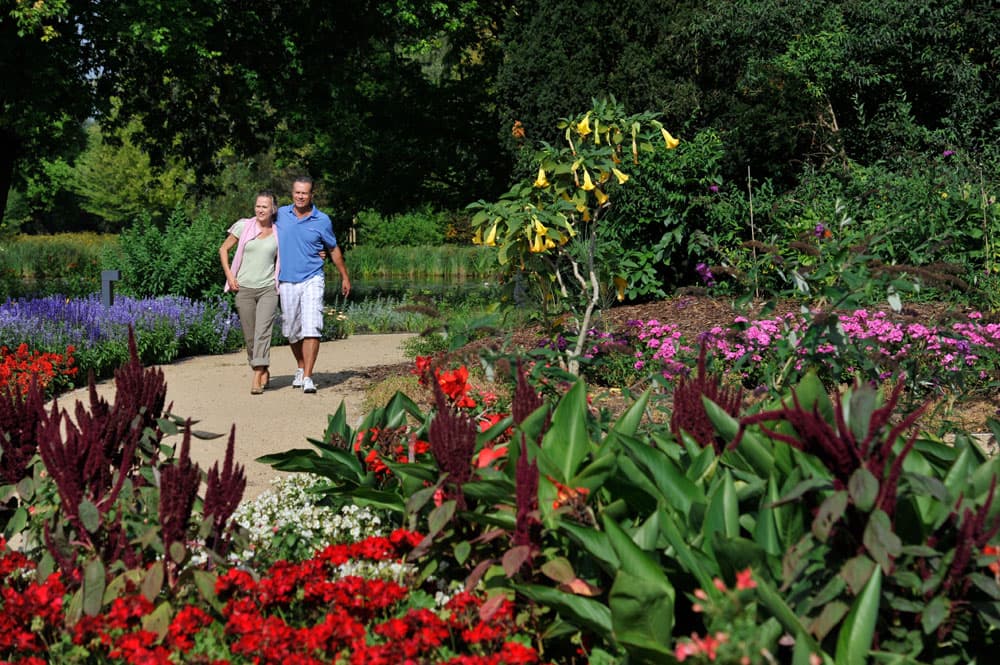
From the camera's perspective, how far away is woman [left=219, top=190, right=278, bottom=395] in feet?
28.2

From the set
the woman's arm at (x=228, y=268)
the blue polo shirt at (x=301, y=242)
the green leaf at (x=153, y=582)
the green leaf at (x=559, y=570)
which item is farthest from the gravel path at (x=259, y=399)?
the green leaf at (x=559, y=570)

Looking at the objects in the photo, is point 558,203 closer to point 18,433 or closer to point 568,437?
point 568,437

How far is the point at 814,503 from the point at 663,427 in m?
1.45

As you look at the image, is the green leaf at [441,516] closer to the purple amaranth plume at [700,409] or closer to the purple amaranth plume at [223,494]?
the purple amaranth plume at [223,494]

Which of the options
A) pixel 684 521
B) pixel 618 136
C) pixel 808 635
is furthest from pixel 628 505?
pixel 618 136

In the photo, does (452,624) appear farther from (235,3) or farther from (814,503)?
(235,3)

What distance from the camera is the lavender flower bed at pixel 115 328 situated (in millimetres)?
9844

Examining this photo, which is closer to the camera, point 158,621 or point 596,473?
point 158,621

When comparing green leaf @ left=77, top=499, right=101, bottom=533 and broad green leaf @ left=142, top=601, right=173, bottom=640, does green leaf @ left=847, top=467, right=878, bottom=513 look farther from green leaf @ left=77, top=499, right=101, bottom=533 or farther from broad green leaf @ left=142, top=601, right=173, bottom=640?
green leaf @ left=77, top=499, right=101, bottom=533

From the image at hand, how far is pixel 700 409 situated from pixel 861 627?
1075 millimetres

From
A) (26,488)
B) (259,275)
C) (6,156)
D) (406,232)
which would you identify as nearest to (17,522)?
(26,488)

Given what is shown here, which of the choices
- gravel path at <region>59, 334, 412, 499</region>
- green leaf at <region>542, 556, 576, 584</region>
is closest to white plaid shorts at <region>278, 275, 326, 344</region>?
gravel path at <region>59, 334, 412, 499</region>

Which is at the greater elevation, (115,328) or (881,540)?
(881,540)

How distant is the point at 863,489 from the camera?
7.35 ft
